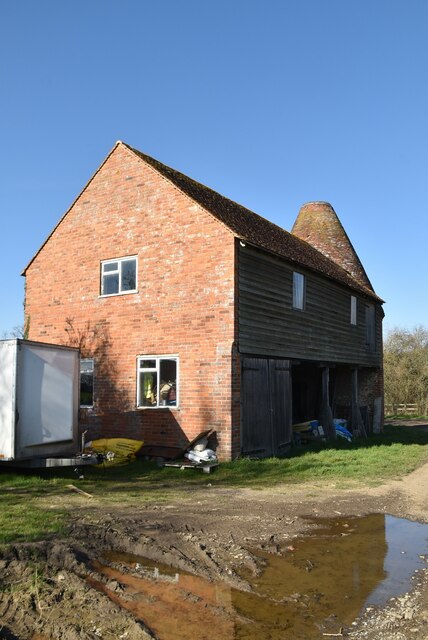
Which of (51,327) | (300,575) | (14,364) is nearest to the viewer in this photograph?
(300,575)

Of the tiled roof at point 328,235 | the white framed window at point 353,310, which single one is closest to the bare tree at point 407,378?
the tiled roof at point 328,235

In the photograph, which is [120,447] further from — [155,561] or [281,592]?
[281,592]

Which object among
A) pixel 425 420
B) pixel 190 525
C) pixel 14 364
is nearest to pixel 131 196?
pixel 14 364

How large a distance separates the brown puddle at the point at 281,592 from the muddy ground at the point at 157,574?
0.02m

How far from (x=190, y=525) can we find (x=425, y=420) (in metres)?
31.2

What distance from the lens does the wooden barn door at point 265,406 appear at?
14.7m

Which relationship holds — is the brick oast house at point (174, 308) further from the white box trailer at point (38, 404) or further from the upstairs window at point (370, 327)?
the upstairs window at point (370, 327)

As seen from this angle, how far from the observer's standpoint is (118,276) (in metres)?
16.6

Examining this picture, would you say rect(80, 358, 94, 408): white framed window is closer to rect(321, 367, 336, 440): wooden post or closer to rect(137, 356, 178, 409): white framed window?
rect(137, 356, 178, 409): white framed window

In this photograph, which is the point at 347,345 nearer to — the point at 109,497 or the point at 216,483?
the point at 216,483

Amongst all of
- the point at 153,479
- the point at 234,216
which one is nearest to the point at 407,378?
the point at 234,216

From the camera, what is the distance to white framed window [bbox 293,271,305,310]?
1744 centimetres

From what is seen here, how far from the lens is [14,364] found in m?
11.0

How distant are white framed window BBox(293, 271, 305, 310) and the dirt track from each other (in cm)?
868
